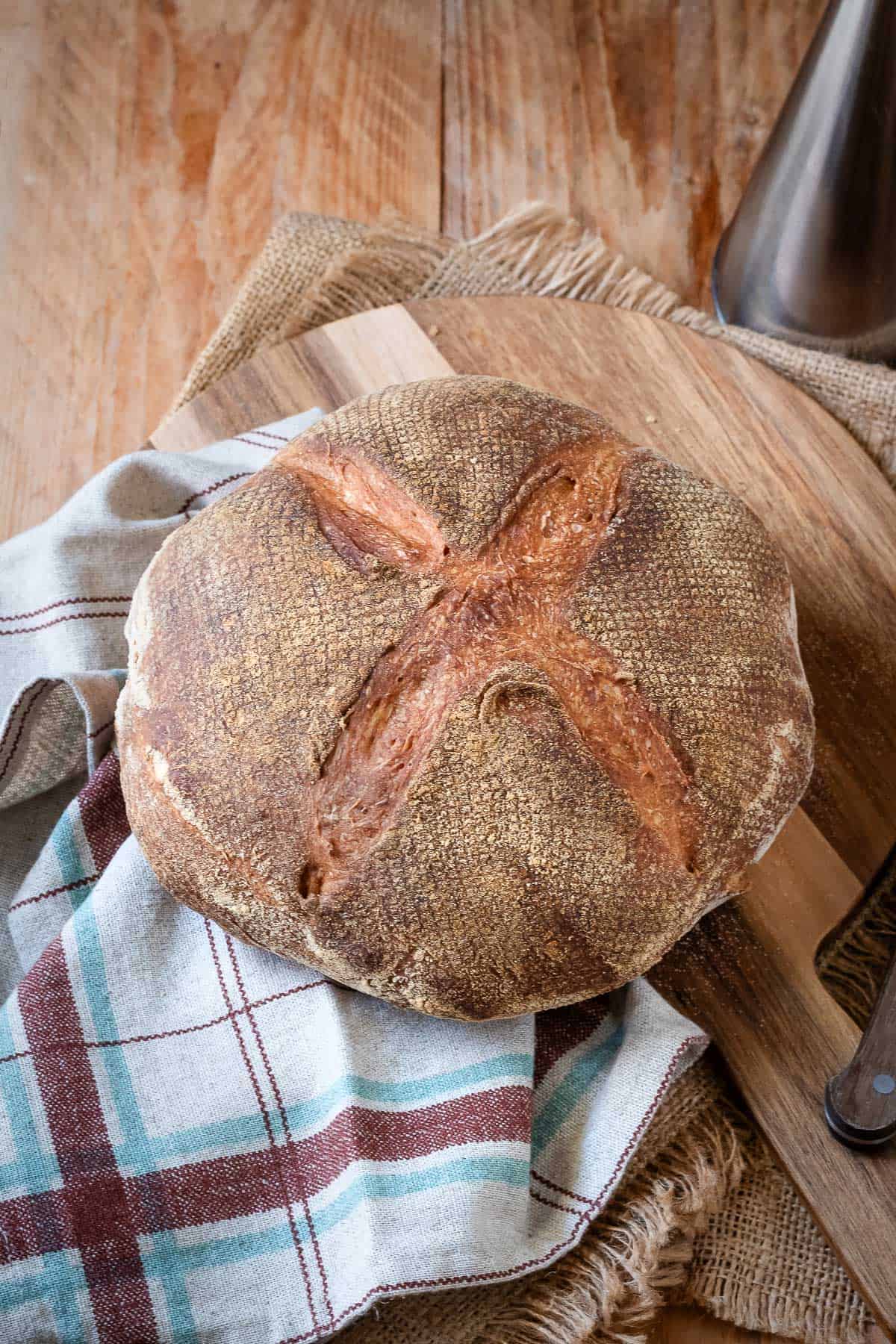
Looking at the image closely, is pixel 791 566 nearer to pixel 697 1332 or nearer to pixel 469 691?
pixel 469 691

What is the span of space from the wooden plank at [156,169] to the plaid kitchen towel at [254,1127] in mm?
842

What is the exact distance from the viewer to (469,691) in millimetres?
1321

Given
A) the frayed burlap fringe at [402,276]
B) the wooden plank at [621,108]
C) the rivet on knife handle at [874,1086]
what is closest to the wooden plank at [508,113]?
the wooden plank at [621,108]

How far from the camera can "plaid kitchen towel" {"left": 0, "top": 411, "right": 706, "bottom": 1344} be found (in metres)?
1.39

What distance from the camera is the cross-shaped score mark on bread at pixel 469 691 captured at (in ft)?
4.34

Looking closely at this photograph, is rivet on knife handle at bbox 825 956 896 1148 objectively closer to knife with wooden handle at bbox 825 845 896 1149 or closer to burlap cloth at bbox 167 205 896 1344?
knife with wooden handle at bbox 825 845 896 1149

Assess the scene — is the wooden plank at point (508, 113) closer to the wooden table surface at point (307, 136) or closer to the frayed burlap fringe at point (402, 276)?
the wooden table surface at point (307, 136)

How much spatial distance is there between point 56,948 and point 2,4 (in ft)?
6.30

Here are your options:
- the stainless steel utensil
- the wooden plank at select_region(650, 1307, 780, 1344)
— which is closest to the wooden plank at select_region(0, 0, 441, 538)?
the stainless steel utensil

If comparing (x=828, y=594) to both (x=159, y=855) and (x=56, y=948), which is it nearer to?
(x=159, y=855)

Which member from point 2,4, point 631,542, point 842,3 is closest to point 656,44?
point 842,3

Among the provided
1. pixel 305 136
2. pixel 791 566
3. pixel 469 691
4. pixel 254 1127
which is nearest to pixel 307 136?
pixel 305 136

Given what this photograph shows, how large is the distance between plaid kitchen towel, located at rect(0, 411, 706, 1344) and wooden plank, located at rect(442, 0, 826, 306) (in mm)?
1354

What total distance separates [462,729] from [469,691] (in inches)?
1.8
